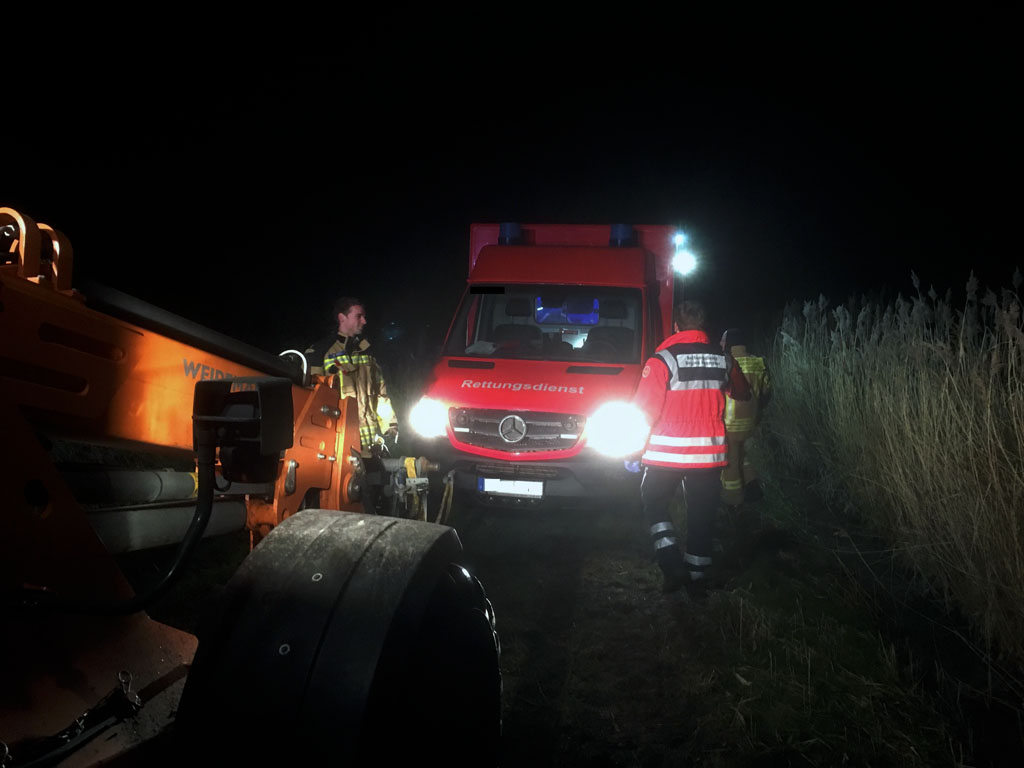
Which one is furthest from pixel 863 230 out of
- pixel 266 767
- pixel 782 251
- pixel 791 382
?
pixel 266 767

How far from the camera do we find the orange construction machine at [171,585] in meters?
1.39

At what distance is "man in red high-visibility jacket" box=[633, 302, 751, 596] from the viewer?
4770mm

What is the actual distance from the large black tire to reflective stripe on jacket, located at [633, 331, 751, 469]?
313cm

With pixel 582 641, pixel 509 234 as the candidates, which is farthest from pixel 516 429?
pixel 509 234

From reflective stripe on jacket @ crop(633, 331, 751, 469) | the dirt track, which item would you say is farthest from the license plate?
reflective stripe on jacket @ crop(633, 331, 751, 469)

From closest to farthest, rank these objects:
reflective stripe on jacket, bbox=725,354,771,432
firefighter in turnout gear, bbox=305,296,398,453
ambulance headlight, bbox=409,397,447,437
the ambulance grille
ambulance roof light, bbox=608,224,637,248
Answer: firefighter in turnout gear, bbox=305,296,398,453 < the ambulance grille < ambulance headlight, bbox=409,397,447,437 < reflective stripe on jacket, bbox=725,354,771,432 < ambulance roof light, bbox=608,224,637,248

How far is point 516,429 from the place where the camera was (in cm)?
580

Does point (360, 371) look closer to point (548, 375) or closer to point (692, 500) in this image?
point (548, 375)

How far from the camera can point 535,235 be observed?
25.1ft

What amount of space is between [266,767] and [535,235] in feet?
22.0

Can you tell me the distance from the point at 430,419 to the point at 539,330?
5.13 ft

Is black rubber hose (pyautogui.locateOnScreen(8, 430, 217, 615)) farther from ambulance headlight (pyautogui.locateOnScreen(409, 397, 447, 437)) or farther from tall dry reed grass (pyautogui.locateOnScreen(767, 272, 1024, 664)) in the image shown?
ambulance headlight (pyautogui.locateOnScreen(409, 397, 447, 437))

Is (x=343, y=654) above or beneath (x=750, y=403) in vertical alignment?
beneath

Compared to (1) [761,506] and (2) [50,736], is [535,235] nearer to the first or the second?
(1) [761,506]
